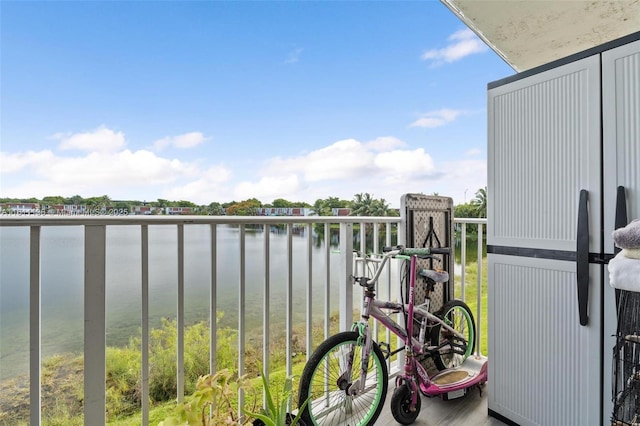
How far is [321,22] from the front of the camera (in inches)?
365

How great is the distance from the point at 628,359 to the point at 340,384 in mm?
1237

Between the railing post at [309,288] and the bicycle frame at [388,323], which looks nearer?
the bicycle frame at [388,323]

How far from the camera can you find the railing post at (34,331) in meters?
1.17

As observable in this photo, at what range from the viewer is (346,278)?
2.13 m

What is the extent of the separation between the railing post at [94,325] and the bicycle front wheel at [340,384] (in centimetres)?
85

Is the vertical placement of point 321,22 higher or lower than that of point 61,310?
higher

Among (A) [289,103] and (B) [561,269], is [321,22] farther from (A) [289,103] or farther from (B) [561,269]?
(B) [561,269]

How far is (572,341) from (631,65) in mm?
1254

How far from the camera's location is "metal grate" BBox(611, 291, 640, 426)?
1.24 m

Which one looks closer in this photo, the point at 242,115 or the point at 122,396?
the point at 122,396

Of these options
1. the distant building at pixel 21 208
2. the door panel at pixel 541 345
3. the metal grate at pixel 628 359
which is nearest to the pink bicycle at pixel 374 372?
the door panel at pixel 541 345

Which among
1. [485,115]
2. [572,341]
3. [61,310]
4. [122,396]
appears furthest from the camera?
[485,115]

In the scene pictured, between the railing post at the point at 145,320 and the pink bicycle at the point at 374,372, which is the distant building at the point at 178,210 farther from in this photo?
the pink bicycle at the point at 374,372

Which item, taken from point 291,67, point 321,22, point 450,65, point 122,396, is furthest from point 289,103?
point 122,396
